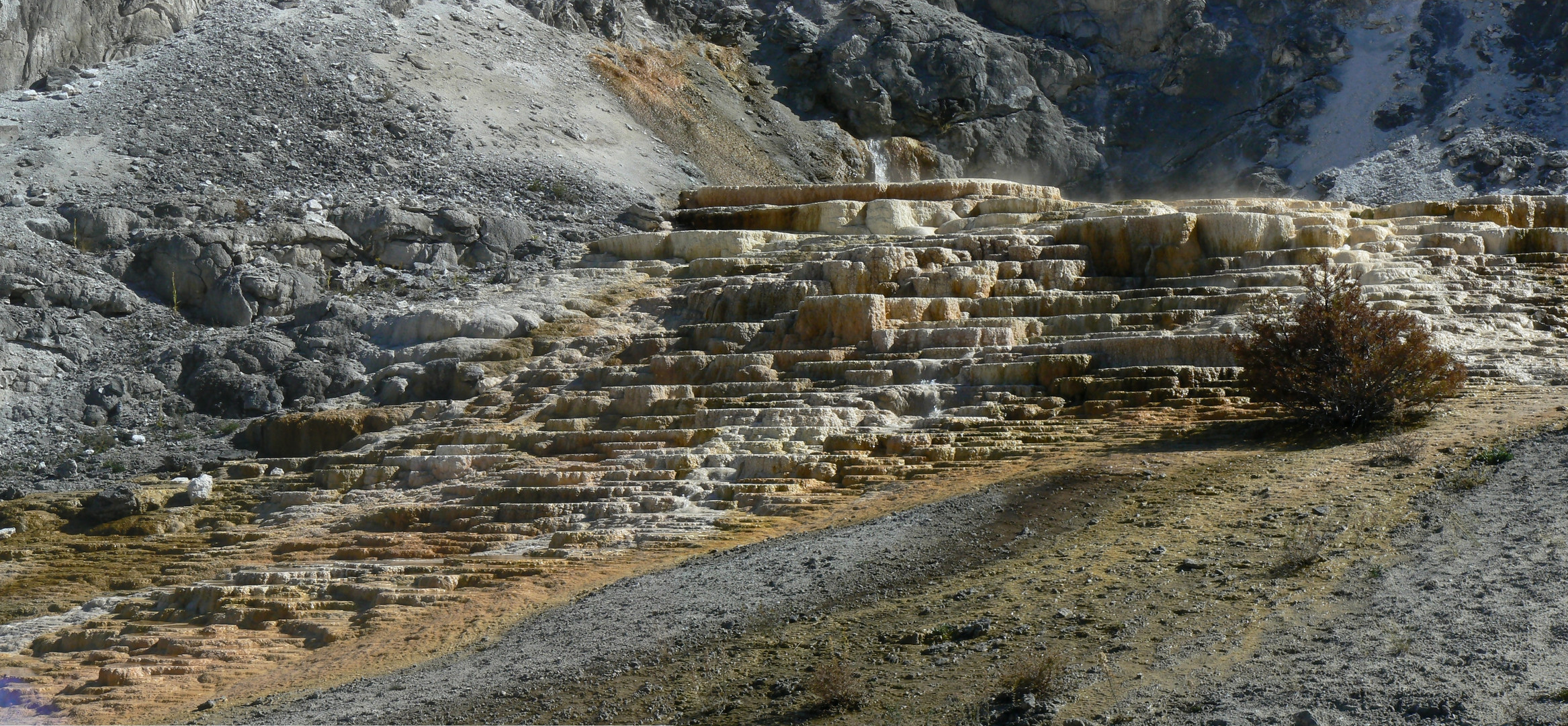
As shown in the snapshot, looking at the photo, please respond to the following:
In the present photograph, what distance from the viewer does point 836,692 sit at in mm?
6883

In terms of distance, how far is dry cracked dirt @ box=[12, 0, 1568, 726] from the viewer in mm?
7570

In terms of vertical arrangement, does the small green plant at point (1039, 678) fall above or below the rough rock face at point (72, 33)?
below

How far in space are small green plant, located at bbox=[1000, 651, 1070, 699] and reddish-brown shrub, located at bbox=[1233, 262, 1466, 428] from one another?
5.68 metres

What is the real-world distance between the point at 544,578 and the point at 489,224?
34.8 feet

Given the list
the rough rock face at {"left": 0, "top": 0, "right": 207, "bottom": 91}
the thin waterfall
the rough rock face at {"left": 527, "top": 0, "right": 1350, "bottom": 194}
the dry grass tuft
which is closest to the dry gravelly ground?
the dry grass tuft

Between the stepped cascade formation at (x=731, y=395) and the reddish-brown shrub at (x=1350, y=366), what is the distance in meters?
0.99

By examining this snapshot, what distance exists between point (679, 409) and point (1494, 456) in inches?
309

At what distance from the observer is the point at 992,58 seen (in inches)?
1366

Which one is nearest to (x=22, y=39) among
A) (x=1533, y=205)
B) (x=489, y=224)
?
(x=489, y=224)

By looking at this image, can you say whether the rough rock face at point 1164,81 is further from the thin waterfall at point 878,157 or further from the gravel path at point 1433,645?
the gravel path at point 1433,645

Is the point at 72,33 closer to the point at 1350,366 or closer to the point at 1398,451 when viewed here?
the point at 1350,366

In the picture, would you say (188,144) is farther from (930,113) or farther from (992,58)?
(992,58)

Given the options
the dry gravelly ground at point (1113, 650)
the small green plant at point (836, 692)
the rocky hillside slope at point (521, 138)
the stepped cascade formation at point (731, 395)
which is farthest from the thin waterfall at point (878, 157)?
the small green plant at point (836, 692)

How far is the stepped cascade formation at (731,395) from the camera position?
1129 cm
